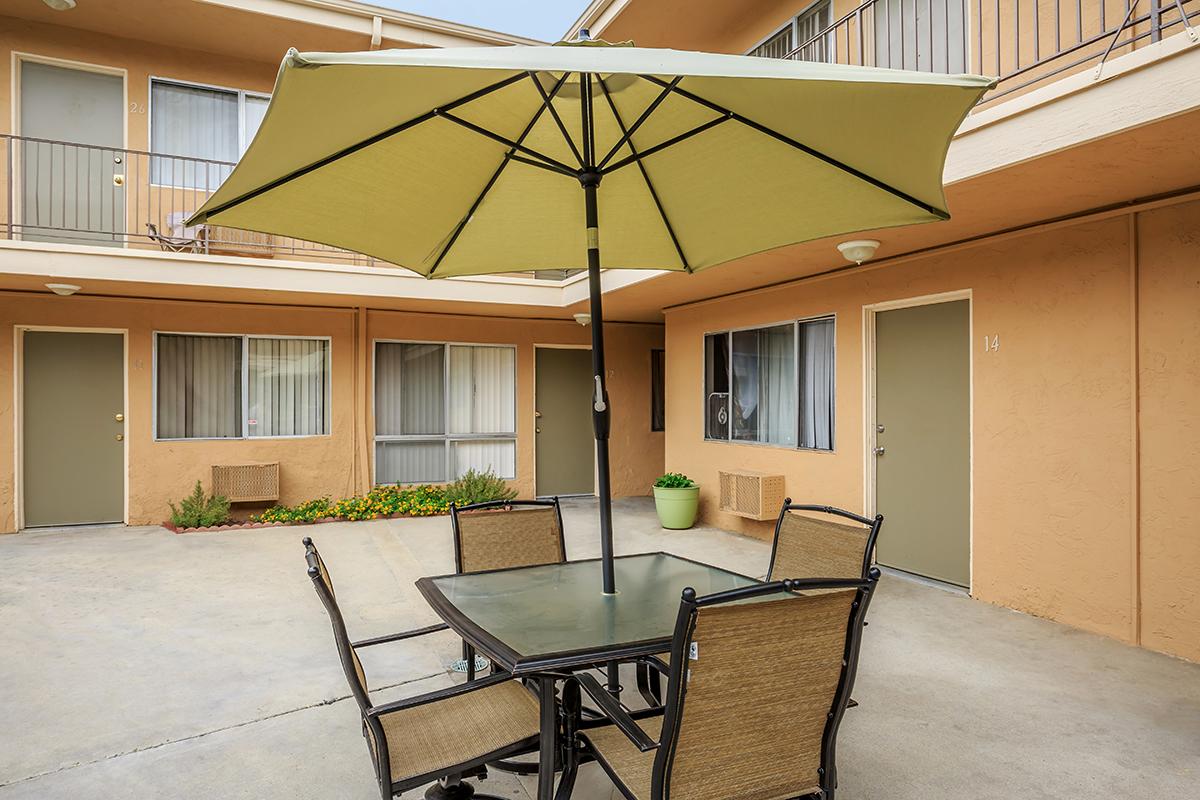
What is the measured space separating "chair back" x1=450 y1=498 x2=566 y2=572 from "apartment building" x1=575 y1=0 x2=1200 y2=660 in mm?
1748

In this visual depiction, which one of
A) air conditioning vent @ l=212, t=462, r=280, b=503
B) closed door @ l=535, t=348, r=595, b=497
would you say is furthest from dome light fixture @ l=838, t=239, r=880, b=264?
air conditioning vent @ l=212, t=462, r=280, b=503

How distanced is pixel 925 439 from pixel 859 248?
62.3 inches

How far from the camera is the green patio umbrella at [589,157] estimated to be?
5.80 feet

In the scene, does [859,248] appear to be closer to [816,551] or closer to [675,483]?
[816,551]

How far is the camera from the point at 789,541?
A: 3033 mm

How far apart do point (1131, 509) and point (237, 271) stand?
24.6 feet

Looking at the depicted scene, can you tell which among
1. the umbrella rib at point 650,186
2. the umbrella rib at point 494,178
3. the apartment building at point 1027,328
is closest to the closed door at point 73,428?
the apartment building at point 1027,328

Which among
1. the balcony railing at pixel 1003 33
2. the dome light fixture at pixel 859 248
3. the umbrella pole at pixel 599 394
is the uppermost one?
the balcony railing at pixel 1003 33

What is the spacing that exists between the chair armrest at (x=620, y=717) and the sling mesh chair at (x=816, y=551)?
→ 1.67 feet

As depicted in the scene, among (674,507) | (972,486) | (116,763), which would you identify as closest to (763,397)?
(674,507)

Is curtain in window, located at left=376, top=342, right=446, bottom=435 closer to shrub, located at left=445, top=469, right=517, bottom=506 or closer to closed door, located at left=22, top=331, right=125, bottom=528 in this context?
shrub, located at left=445, top=469, right=517, bottom=506

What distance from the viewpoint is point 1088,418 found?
422 centimetres

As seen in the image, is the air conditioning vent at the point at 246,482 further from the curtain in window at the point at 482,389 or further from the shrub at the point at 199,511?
the curtain in window at the point at 482,389

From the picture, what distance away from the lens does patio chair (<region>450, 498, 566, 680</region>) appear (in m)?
3.07
